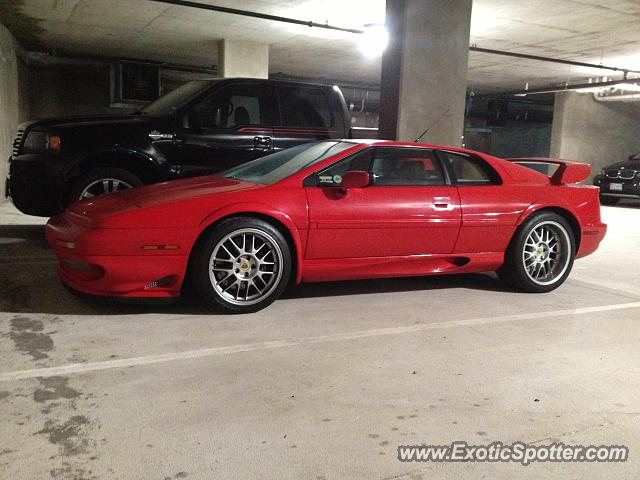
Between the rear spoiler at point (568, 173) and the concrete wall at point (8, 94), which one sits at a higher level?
the concrete wall at point (8, 94)

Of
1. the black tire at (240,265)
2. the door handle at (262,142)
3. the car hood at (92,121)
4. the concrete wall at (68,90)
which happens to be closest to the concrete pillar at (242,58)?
the concrete wall at (68,90)

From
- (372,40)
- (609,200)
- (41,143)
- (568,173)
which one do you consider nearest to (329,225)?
(568,173)

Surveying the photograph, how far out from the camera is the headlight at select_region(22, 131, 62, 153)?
557 centimetres

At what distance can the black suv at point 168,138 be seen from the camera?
18.4ft

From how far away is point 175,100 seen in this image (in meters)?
6.24

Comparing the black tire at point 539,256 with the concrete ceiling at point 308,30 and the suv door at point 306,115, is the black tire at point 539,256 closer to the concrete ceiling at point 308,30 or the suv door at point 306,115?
the suv door at point 306,115

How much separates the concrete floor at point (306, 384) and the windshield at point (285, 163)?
0.96 metres

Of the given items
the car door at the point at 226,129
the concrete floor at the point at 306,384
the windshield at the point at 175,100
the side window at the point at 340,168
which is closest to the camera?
the concrete floor at the point at 306,384

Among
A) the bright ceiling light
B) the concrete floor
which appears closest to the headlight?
the concrete floor

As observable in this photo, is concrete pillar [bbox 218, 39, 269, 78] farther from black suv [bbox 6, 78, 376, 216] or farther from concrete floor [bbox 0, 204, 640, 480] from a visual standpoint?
concrete floor [bbox 0, 204, 640, 480]

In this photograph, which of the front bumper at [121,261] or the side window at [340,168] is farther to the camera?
the side window at [340,168]

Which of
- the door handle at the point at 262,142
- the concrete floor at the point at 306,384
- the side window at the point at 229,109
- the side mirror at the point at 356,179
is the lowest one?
the concrete floor at the point at 306,384

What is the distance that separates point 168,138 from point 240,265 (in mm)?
2591

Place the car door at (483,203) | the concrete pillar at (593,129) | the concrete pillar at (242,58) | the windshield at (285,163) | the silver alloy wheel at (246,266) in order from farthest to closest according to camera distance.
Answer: the concrete pillar at (593,129) < the concrete pillar at (242,58) < the car door at (483,203) < the windshield at (285,163) < the silver alloy wheel at (246,266)
